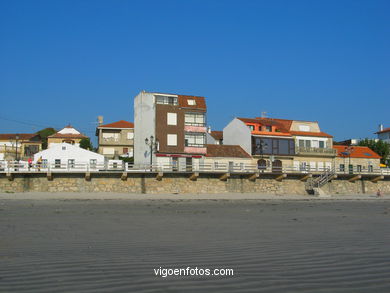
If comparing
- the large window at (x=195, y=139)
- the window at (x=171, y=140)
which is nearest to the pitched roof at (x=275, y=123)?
the large window at (x=195, y=139)

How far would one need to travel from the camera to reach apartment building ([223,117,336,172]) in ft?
168

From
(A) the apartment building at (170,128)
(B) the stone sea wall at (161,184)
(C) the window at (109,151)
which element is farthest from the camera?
(C) the window at (109,151)

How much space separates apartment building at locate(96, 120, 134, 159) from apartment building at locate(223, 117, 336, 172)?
15506 millimetres

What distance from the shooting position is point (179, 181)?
3797 cm

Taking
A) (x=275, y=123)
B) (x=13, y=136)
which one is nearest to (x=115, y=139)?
(x=275, y=123)

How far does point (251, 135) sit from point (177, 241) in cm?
4117

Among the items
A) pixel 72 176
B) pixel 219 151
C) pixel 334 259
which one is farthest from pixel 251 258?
pixel 219 151

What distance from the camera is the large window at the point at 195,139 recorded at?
45.7 m

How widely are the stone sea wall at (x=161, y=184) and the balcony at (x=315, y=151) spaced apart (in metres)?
8.71

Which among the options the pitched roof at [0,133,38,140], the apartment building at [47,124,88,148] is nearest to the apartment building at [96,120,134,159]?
the apartment building at [47,124,88,148]

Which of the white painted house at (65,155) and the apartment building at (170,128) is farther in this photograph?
the apartment building at (170,128)

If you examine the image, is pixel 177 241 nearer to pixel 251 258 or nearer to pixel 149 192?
pixel 251 258

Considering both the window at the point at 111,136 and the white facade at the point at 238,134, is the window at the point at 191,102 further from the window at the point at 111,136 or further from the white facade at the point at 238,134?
the window at the point at 111,136

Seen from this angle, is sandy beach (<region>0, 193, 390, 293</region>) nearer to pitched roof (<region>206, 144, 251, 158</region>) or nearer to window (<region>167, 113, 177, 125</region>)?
window (<region>167, 113, 177, 125</region>)
